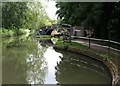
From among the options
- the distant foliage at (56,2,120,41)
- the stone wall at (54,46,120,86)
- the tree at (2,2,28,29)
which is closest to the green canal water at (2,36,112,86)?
the stone wall at (54,46,120,86)

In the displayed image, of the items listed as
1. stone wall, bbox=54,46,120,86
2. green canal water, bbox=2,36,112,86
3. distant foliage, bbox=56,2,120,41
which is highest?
distant foliage, bbox=56,2,120,41

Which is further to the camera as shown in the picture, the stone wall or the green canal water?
the green canal water

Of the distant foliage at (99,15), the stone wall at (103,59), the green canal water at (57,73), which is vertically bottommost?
the green canal water at (57,73)

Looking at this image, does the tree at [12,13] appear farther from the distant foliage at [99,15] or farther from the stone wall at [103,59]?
the distant foliage at [99,15]

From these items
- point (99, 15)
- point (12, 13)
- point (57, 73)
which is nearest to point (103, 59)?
point (57, 73)

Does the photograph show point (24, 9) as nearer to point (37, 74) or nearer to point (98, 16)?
point (98, 16)

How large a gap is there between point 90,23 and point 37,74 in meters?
8.11

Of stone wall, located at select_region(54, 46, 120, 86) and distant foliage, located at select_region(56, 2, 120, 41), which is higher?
distant foliage, located at select_region(56, 2, 120, 41)

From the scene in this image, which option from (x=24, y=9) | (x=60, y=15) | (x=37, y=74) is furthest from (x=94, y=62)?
(x=24, y=9)

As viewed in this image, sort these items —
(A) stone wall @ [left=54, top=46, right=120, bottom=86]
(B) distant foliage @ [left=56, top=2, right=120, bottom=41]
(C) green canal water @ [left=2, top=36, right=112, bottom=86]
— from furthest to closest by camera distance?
(B) distant foliage @ [left=56, top=2, right=120, bottom=41] → (C) green canal water @ [left=2, top=36, right=112, bottom=86] → (A) stone wall @ [left=54, top=46, right=120, bottom=86]

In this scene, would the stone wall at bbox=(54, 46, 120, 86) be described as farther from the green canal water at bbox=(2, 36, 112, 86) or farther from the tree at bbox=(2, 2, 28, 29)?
the tree at bbox=(2, 2, 28, 29)

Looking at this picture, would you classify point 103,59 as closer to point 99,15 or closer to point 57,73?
point 57,73

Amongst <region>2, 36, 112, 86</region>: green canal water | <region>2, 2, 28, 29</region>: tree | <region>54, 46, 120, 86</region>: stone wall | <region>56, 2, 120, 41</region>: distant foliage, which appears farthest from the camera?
<region>2, 2, 28, 29</region>: tree

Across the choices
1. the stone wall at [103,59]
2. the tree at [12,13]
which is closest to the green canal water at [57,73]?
the stone wall at [103,59]
